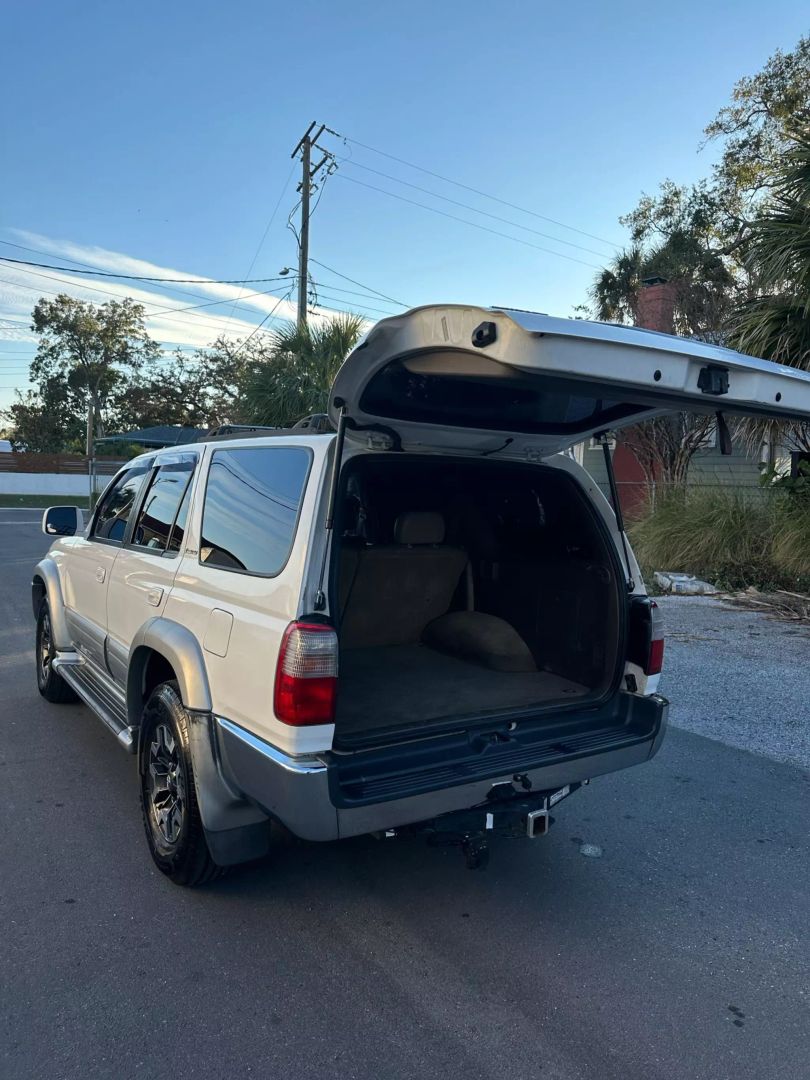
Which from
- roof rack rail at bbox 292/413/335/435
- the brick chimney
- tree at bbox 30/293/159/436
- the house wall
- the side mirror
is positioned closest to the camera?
roof rack rail at bbox 292/413/335/435

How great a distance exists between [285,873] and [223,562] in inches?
56.7

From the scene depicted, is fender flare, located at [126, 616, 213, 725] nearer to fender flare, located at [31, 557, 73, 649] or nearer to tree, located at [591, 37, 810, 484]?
fender flare, located at [31, 557, 73, 649]

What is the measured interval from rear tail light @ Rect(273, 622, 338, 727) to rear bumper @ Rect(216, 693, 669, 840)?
6.2 inches

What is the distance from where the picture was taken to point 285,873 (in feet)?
11.7

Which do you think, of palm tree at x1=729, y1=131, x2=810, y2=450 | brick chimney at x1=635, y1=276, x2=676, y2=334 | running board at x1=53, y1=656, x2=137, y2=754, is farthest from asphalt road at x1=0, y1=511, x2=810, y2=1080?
brick chimney at x1=635, y1=276, x2=676, y2=334

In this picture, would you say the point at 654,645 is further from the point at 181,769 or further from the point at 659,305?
the point at 659,305

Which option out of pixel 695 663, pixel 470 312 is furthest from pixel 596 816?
pixel 695 663

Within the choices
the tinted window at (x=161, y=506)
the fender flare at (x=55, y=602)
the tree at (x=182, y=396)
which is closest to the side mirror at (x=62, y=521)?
the fender flare at (x=55, y=602)

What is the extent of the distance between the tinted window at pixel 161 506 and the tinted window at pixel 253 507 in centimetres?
35

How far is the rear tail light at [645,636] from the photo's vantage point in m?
3.71

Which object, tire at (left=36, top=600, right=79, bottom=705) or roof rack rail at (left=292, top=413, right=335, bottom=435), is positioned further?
tire at (left=36, top=600, right=79, bottom=705)

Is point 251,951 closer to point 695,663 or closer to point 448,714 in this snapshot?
point 448,714

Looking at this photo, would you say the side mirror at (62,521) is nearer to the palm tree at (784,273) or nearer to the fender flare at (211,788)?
the fender flare at (211,788)

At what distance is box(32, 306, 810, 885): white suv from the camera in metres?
2.72
